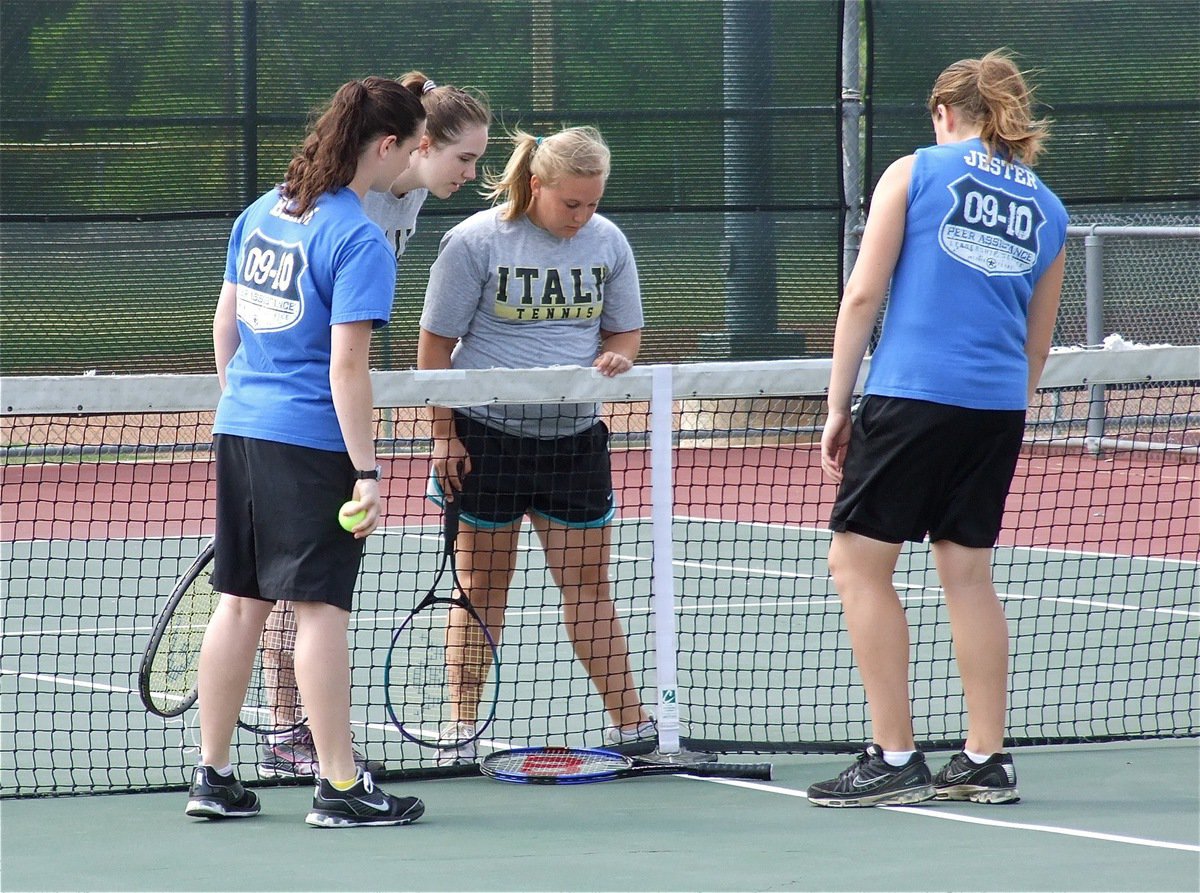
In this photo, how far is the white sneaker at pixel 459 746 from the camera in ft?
14.3

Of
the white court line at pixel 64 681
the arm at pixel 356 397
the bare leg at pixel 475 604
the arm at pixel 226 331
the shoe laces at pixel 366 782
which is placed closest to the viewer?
the arm at pixel 356 397

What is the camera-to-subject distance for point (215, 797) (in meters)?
3.75

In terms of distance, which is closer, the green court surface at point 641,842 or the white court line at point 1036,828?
the green court surface at point 641,842

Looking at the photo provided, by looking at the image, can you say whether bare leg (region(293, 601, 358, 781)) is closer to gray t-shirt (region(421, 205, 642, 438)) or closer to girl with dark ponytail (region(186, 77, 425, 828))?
girl with dark ponytail (region(186, 77, 425, 828))

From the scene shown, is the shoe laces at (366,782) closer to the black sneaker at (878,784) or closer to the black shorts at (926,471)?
the black sneaker at (878,784)

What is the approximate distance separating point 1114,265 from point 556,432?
8.28 m

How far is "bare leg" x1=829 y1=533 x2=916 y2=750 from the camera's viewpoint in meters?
3.84

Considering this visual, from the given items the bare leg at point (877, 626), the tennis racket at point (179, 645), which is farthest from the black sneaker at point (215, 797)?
the bare leg at point (877, 626)

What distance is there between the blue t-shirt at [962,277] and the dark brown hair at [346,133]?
1113 millimetres

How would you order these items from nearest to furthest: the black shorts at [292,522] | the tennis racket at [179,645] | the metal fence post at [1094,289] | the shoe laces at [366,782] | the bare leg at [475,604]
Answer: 1. the black shorts at [292,522]
2. the shoe laces at [366,782]
3. the tennis racket at [179,645]
4. the bare leg at [475,604]
5. the metal fence post at [1094,289]

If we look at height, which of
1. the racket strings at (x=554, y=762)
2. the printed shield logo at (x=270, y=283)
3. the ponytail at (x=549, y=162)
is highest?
the ponytail at (x=549, y=162)

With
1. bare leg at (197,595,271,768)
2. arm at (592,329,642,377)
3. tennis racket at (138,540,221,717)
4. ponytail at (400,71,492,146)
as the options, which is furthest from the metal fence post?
bare leg at (197,595,271,768)

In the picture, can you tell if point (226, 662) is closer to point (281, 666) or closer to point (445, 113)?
point (281, 666)

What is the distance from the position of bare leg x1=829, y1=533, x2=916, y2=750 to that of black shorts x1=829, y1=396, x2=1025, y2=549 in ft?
0.17
